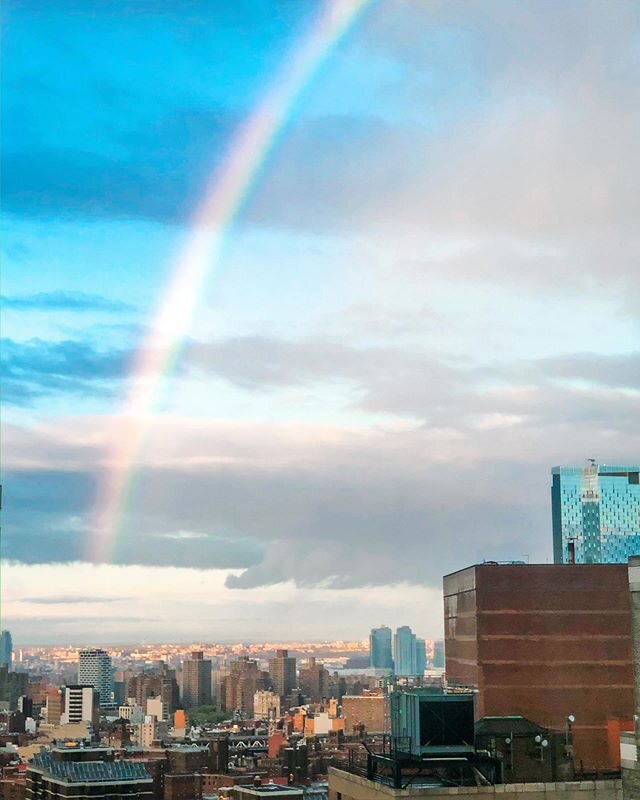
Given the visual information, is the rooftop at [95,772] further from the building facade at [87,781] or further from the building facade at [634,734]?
the building facade at [634,734]

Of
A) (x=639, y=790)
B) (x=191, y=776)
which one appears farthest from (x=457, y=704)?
(x=191, y=776)

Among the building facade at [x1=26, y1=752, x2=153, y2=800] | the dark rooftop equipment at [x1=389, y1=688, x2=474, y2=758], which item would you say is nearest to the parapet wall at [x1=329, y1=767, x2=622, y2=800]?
the dark rooftop equipment at [x1=389, y1=688, x2=474, y2=758]

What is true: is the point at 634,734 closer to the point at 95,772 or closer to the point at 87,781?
the point at 87,781

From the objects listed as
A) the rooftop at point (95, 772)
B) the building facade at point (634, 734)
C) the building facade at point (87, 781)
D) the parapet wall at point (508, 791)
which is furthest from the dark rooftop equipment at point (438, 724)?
the rooftop at point (95, 772)

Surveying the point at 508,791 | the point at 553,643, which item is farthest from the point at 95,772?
the point at 508,791

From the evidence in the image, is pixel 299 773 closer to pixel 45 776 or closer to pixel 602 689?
pixel 45 776

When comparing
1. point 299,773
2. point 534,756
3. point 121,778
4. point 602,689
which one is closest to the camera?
point 534,756

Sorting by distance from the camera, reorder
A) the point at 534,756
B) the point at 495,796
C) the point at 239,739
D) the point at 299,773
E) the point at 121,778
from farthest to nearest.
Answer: the point at 239,739, the point at 299,773, the point at 121,778, the point at 534,756, the point at 495,796

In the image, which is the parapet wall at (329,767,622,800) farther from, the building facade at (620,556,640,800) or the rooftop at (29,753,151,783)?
the rooftop at (29,753,151,783)
